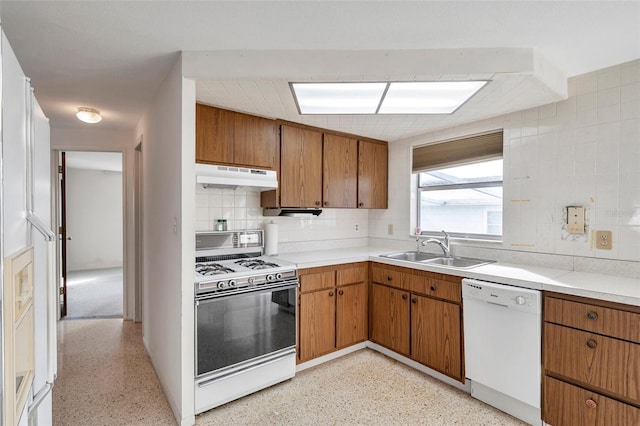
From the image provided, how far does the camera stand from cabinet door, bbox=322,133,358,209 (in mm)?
→ 3225

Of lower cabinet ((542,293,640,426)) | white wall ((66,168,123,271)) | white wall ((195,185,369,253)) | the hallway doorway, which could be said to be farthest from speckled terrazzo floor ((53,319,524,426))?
white wall ((66,168,123,271))

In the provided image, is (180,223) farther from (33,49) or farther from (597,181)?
(597,181)

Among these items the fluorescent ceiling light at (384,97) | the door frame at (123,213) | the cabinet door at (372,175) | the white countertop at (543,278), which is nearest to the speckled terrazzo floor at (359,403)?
the white countertop at (543,278)

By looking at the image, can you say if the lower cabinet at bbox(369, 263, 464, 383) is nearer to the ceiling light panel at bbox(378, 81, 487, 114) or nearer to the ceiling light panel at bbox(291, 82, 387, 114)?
the ceiling light panel at bbox(378, 81, 487, 114)

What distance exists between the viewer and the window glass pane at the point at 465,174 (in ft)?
9.56

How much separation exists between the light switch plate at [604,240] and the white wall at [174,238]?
2.79 metres

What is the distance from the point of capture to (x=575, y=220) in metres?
2.34

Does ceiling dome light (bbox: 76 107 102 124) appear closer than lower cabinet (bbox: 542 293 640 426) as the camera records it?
No

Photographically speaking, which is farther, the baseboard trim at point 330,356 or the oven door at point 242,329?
the baseboard trim at point 330,356

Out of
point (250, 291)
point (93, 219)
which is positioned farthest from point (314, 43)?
point (93, 219)

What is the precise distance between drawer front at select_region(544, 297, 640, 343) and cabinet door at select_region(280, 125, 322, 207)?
2009 mm

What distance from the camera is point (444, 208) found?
3.33m

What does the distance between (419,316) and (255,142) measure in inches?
79.3

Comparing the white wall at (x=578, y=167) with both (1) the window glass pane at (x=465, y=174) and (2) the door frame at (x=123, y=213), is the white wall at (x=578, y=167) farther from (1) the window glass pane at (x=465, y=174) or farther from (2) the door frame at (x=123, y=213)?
(2) the door frame at (x=123, y=213)
